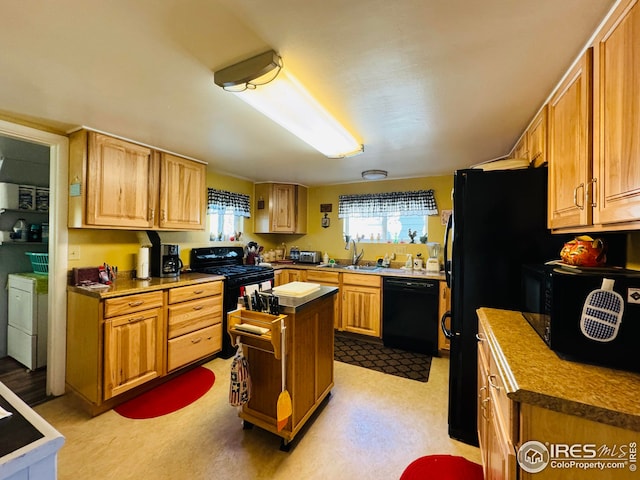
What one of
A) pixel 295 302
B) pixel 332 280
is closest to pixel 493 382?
pixel 295 302

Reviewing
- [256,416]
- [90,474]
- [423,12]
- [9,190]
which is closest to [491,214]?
[423,12]

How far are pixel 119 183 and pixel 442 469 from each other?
320cm

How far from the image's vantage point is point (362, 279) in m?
3.47

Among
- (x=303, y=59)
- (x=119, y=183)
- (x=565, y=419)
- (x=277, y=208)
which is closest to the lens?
(x=565, y=419)

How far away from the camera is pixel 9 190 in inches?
106

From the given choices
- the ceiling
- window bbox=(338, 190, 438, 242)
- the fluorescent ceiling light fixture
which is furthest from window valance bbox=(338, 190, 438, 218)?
the fluorescent ceiling light fixture

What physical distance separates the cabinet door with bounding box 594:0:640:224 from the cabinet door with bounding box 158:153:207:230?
3158 millimetres

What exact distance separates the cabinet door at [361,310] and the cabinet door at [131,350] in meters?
2.15

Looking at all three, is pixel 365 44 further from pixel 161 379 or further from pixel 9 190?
pixel 9 190

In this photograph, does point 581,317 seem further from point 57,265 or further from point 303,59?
point 57,265

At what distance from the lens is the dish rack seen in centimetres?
153

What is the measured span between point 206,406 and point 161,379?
63 centimetres

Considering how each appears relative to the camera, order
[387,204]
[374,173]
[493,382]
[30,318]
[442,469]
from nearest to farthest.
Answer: [493,382], [442,469], [30,318], [374,173], [387,204]

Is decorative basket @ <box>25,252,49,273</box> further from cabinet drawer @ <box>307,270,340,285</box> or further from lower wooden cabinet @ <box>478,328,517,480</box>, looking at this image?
lower wooden cabinet @ <box>478,328,517,480</box>
